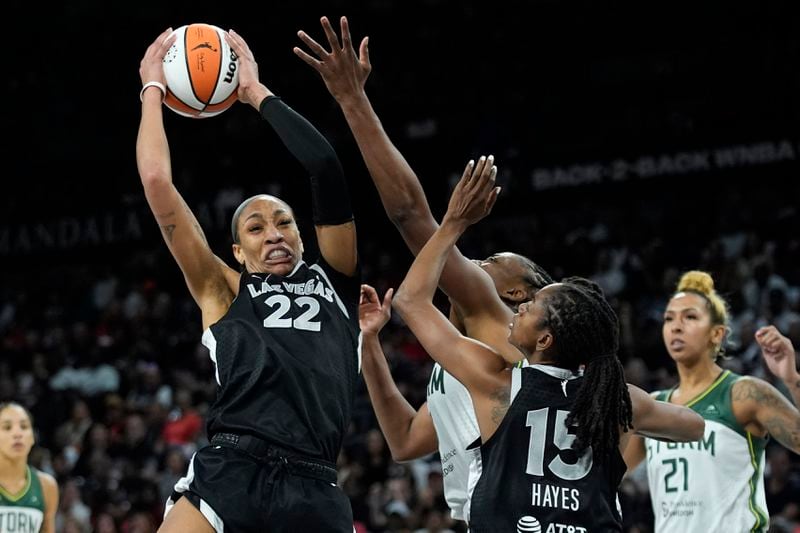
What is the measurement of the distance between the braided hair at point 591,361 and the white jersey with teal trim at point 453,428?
76cm

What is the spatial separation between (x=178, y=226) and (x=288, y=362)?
2.19 feet

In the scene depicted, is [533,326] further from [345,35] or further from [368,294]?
[345,35]

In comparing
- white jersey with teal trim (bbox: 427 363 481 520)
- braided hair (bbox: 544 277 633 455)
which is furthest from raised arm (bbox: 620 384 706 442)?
white jersey with teal trim (bbox: 427 363 481 520)

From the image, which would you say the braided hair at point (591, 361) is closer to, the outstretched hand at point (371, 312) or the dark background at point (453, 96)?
the outstretched hand at point (371, 312)

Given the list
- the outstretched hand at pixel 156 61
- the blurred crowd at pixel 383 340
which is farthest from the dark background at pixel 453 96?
the outstretched hand at pixel 156 61

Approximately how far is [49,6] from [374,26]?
605 centimetres

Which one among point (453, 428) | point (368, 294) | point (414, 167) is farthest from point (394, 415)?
point (414, 167)

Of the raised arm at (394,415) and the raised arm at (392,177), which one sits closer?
the raised arm at (392,177)

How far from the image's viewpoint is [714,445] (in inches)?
229

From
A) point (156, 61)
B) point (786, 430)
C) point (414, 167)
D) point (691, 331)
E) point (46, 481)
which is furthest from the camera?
point (414, 167)

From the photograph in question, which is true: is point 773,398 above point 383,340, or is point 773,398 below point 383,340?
below

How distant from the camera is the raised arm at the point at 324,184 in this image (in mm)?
4301

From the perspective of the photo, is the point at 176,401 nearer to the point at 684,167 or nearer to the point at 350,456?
the point at 350,456

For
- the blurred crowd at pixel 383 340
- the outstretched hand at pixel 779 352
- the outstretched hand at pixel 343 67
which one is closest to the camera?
the outstretched hand at pixel 343 67
